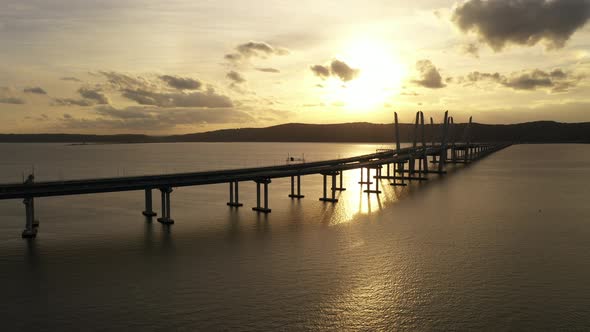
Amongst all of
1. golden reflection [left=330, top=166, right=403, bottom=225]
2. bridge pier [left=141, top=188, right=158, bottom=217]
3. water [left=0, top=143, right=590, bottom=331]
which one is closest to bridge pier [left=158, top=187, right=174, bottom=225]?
water [left=0, top=143, right=590, bottom=331]

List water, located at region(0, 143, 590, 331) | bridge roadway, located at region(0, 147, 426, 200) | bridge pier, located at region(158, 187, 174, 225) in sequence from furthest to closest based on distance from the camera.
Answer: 1. bridge pier, located at region(158, 187, 174, 225)
2. bridge roadway, located at region(0, 147, 426, 200)
3. water, located at region(0, 143, 590, 331)

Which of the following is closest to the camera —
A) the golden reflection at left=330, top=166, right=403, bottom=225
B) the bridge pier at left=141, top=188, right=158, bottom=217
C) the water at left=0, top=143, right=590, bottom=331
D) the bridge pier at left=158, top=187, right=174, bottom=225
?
the water at left=0, top=143, right=590, bottom=331

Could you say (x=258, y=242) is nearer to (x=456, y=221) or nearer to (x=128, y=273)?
(x=128, y=273)

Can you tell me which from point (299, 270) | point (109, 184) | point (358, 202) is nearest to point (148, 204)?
point (109, 184)

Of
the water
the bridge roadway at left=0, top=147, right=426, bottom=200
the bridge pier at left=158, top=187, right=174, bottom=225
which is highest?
the bridge roadway at left=0, top=147, right=426, bottom=200

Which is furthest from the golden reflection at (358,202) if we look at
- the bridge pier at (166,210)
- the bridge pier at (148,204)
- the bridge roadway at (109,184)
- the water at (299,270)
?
the bridge pier at (148,204)

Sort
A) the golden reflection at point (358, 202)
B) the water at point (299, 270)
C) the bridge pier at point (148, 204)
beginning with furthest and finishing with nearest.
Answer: the golden reflection at point (358, 202) → the bridge pier at point (148, 204) → the water at point (299, 270)

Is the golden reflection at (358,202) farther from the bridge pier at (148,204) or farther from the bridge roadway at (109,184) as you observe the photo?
the bridge pier at (148,204)

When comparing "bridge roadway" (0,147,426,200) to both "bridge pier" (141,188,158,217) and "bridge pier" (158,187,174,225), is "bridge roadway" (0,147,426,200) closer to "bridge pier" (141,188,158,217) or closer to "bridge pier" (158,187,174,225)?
"bridge pier" (158,187,174,225)

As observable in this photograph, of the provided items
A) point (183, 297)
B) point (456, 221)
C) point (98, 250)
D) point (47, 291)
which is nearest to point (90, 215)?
point (98, 250)
